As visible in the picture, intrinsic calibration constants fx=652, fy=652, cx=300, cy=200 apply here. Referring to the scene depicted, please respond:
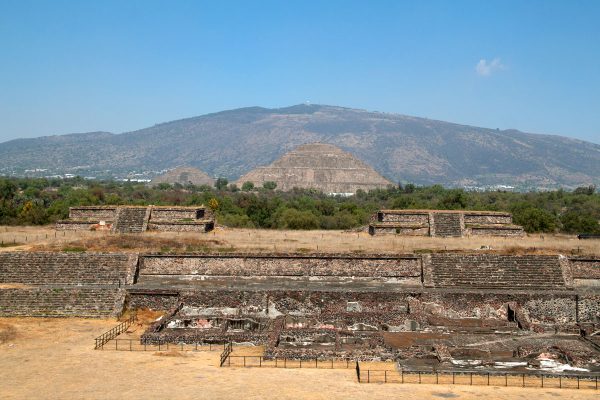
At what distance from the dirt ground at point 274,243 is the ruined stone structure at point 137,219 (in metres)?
1.09

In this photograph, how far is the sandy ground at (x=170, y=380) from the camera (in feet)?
68.4

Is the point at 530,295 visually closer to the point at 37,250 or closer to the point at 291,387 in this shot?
the point at 291,387

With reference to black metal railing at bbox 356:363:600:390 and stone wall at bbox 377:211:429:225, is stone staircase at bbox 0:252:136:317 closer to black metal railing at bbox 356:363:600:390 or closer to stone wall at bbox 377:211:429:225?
black metal railing at bbox 356:363:600:390

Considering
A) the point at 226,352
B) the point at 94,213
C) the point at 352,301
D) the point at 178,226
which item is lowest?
the point at 226,352

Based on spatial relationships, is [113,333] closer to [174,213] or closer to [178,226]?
[178,226]

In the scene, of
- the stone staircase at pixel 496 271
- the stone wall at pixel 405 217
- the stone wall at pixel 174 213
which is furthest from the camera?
the stone wall at pixel 174 213

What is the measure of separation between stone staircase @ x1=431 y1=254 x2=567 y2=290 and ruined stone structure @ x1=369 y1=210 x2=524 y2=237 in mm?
9224

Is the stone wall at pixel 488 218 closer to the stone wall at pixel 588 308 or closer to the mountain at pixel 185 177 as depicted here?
the stone wall at pixel 588 308

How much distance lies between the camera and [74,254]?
35.2 m

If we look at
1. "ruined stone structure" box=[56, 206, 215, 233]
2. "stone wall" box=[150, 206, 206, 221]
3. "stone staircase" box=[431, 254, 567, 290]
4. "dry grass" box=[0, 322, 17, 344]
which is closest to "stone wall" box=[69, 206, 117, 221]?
"ruined stone structure" box=[56, 206, 215, 233]

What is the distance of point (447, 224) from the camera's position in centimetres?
4497

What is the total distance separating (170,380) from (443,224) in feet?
89.4

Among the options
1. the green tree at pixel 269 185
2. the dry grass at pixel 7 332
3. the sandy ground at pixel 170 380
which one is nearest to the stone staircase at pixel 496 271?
the sandy ground at pixel 170 380

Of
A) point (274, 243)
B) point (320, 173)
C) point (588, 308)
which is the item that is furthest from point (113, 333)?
point (320, 173)
